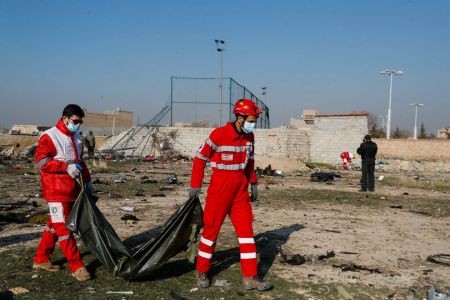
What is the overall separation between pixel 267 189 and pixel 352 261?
7.70 metres

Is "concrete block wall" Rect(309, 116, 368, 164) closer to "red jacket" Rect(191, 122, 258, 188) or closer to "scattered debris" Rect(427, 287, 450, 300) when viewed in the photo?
"scattered debris" Rect(427, 287, 450, 300)

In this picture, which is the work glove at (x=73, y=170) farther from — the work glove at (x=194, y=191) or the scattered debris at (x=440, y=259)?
the scattered debris at (x=440, y=259)

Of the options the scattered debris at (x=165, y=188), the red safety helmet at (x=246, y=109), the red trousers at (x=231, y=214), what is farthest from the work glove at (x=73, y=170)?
the scattered debris at (x=165, y=188)

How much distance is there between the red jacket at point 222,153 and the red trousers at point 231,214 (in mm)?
80

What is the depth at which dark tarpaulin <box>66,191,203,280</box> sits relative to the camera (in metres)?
4.55

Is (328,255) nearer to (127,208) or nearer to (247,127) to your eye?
(247,127)

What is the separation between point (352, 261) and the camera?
5.76 meters

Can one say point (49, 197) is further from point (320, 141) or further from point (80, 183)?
point (320, 141)

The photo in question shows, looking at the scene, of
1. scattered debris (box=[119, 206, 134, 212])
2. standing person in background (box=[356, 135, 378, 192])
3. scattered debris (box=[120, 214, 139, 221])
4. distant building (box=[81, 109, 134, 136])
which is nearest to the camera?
scattered debris (box=[120, 214, 139, 221])

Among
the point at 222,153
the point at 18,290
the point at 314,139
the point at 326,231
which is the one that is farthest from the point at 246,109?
the point at 314,139

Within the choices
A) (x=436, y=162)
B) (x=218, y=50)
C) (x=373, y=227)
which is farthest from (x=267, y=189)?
(x=218, y=50)

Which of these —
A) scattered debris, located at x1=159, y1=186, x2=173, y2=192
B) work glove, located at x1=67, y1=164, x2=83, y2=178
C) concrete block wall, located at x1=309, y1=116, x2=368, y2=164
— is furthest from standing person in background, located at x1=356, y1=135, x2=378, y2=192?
concrete block wall, located at x1=309, y1=116, x2=368, y2=164

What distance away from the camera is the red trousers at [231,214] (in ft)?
15.0

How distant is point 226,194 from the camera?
15.1 ft
